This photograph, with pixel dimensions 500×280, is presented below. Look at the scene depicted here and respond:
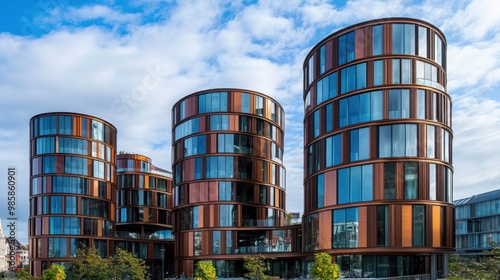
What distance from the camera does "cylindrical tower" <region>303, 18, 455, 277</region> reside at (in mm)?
38250

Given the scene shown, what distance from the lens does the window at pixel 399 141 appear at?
38.8 meters

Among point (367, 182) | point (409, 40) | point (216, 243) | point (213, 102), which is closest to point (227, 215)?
point (216, 243)

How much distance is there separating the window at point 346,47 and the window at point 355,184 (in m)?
9.81

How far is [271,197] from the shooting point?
62031 millimetres

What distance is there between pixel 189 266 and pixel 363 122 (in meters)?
29.8

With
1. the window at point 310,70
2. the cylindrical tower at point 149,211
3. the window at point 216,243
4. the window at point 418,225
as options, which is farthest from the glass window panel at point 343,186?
the cylindrical tower at point 149,211

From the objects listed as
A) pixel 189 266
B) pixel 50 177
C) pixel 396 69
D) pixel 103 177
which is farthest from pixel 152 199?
pixel 396 69

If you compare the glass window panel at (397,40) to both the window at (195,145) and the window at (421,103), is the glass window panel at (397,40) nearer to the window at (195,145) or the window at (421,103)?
the window at (421,103)

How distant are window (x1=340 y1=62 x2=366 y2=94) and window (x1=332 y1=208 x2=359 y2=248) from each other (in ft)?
35.3

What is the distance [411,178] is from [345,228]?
7.02 m

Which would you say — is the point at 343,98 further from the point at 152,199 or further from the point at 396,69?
the point at 152,199

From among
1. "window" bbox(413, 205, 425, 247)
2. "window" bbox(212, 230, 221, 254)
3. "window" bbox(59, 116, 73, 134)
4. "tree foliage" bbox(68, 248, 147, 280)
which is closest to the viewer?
"window" bbox(413, 205, 425, 247)

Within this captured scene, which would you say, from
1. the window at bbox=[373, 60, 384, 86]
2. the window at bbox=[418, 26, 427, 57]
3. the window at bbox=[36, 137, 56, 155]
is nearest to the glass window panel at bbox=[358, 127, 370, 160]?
the window at bbox=[373, 60, 384, 86]

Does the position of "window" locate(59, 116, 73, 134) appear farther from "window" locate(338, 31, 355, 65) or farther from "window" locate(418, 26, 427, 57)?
"window" locate(418, 26, 427, 57)
